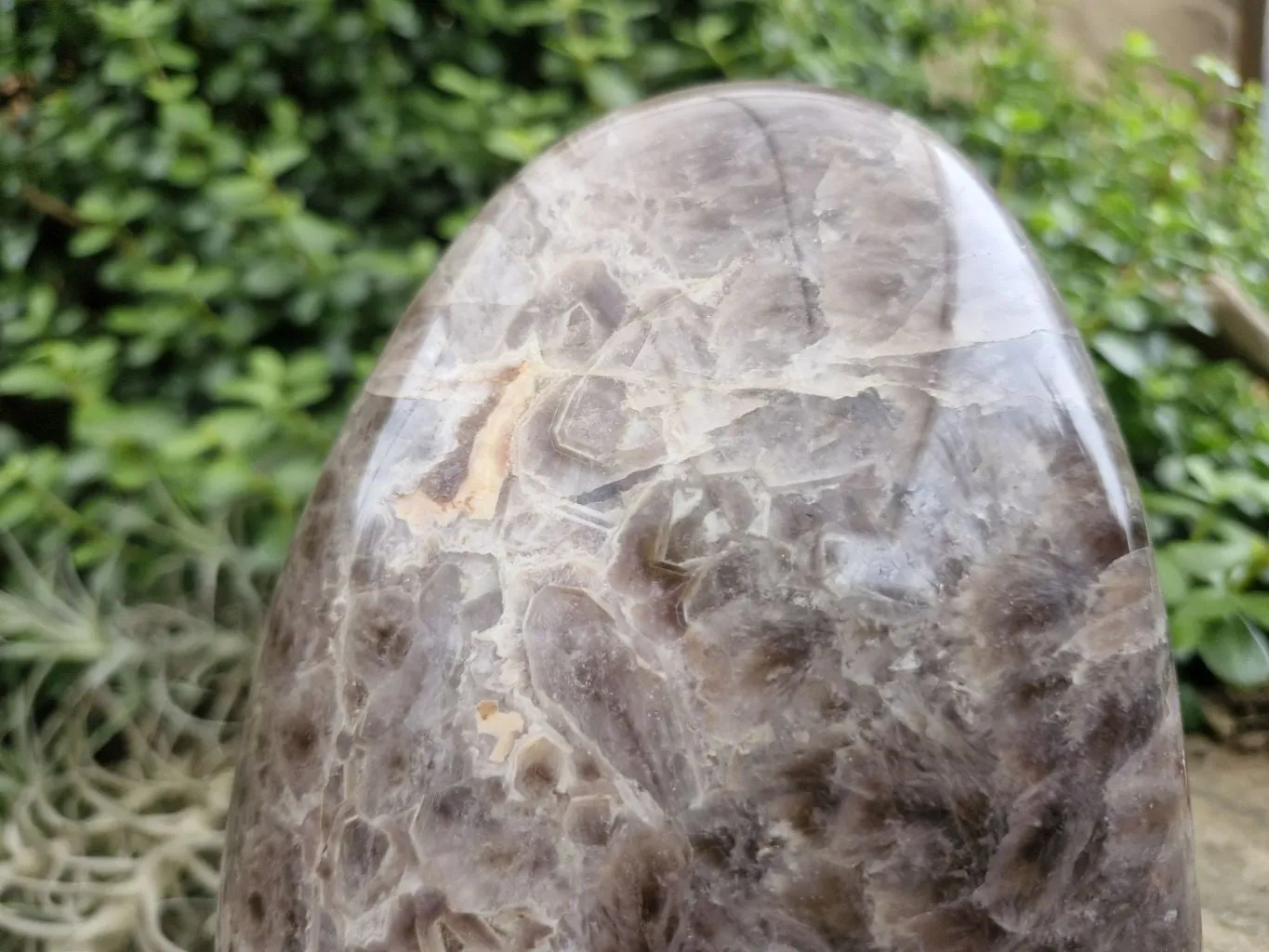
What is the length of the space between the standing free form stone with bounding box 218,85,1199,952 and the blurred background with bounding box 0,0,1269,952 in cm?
44

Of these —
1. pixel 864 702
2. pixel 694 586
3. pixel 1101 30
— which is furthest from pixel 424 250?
pixel 1101 30

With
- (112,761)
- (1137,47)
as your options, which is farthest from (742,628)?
(1137,47)

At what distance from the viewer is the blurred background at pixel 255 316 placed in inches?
48.3

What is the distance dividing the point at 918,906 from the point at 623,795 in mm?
239

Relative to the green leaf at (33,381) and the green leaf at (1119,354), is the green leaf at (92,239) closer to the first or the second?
the green leaf at (33,381)

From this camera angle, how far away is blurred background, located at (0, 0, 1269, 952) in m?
1.23

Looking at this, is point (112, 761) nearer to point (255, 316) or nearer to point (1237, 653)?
point (255, 316)

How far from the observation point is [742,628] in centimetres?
77

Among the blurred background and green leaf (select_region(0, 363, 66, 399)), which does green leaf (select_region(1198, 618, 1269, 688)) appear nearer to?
the blurred background

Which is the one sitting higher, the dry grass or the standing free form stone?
the standing free form stone

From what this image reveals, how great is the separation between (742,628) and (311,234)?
Answer: 3.03 feet

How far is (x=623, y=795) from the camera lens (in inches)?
29.8

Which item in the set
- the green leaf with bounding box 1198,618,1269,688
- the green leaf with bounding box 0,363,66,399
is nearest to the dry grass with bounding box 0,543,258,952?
the green leaf with bounding box 0,363,66,399

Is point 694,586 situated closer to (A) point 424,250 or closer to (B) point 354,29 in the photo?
(A) point 424,250
